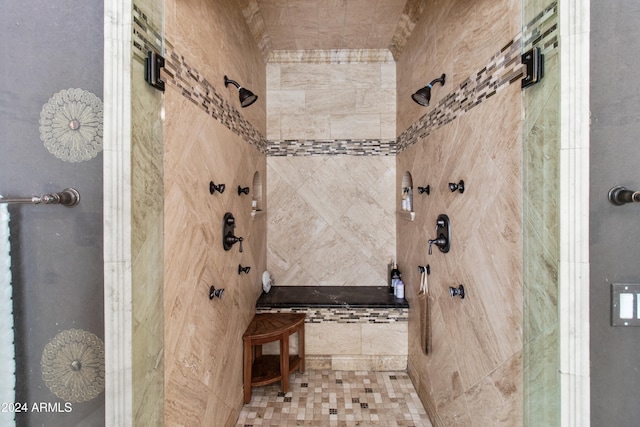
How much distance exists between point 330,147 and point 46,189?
91.9 inches

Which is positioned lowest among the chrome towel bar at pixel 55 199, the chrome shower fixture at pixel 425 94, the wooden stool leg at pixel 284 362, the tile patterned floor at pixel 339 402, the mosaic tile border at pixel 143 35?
the tile patterned floor at pixel 339 402

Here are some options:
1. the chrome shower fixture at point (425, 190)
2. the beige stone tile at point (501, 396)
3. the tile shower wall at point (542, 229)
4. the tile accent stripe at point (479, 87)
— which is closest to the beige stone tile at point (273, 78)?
the tile accent stripe at point (479, 87)

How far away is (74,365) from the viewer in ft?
2.80

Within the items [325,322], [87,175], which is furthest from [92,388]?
[325,322]

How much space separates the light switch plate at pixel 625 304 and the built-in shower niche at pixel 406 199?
1430 millimetres

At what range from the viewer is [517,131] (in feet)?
3.40

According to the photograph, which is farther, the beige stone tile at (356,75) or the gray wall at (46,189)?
the beige stone tile at (356,75)

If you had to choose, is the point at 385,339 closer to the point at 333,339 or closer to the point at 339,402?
the point at 333,339

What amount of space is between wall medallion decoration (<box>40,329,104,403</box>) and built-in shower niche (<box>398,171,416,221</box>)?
2.06 metres

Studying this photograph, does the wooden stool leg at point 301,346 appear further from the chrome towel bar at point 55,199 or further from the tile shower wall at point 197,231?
the chrome towel bar at point 55,199

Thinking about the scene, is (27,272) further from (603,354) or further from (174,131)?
(603,354)

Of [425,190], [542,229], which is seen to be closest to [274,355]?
[425,190]

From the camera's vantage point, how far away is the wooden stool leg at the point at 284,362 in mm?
2096

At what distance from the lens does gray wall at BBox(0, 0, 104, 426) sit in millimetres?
832
